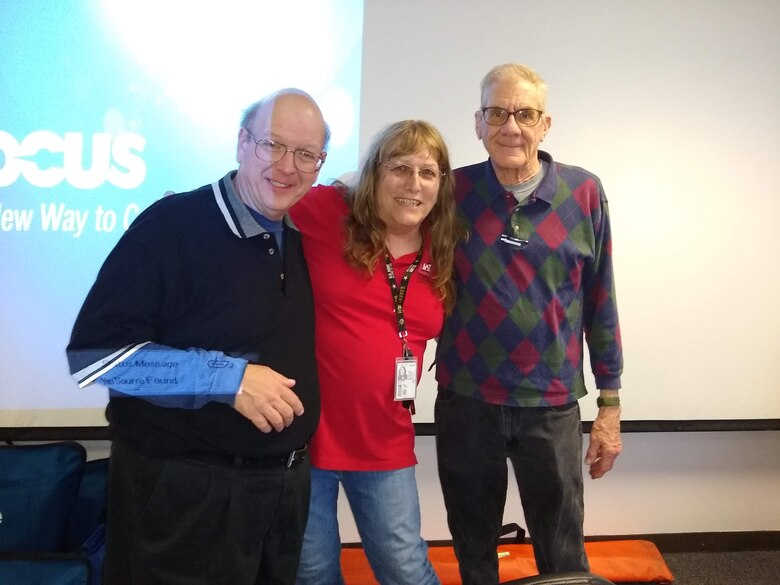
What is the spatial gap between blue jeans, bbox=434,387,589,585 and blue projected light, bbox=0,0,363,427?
1058 mm

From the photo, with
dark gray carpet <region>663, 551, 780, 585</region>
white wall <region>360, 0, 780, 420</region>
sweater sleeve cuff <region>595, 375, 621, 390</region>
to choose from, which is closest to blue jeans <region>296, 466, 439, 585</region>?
sweater sleeve cuff <region>595, 375, 621, 390</region>

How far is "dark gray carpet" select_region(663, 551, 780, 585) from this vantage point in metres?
2.46

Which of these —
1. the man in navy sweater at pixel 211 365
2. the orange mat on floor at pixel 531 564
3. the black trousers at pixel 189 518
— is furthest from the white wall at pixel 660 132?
the black trousers at pixel 189 518

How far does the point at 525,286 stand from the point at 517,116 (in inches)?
18.2

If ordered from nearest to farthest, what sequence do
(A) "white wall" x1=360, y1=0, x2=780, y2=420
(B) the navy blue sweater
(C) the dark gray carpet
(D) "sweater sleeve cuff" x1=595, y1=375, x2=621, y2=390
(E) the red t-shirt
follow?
1. (B) the navy blue sweater
2. (E) the red t-shirt
3. (D) "sweater sleeve cuff" x1=595, y1=375, x2=621, y2=390
4. (A) "white wall" x1=360, y1=0, x2=780, y2=420
5. (C) the dark gray carpet

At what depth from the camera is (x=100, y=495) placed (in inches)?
78.3

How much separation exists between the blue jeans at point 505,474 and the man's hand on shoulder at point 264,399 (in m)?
0.62

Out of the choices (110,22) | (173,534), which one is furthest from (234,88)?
(173,534)

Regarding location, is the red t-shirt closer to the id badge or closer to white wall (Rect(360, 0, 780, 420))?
the id badge

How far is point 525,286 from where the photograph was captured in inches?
58.6

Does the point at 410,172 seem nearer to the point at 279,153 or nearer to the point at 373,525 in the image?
the point at 279,153

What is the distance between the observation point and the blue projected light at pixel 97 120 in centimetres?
195

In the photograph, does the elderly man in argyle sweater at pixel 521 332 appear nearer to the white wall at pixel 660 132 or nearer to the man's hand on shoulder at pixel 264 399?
the man's hand on shoulder at pixel 264 399

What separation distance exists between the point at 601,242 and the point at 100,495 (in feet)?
6.40
